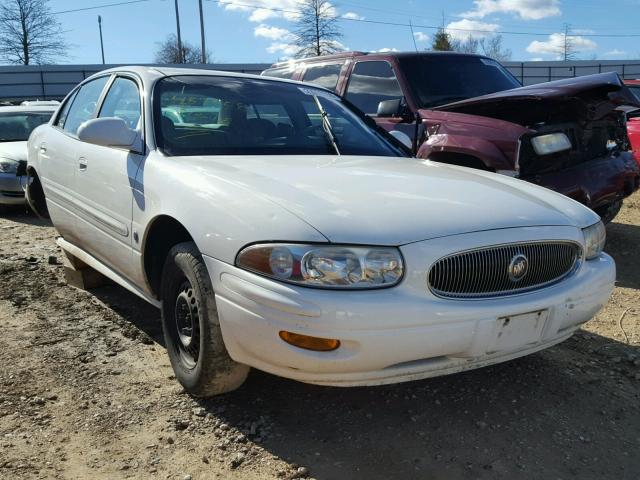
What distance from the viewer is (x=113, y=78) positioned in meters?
4.16

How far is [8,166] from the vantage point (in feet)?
27.5

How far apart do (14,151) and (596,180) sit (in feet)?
24.9

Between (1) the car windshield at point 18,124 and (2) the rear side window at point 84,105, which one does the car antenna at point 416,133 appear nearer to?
(2) the rear side window at point 84,105

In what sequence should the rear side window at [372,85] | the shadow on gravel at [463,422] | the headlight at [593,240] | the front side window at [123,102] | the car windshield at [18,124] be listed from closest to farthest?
1. the shadow on gravel at [463,422]
2. the headlight at [593,240]
3. the front side window at [123,102]
4. the rear side window at [372,85]
5. the car windshield at [18,124]

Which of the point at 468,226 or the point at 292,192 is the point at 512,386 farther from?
the point at 292,192

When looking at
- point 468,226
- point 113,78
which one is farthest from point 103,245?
point 468,226

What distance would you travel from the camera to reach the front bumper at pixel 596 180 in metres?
4.82

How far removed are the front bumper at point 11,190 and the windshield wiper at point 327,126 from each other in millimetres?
5706

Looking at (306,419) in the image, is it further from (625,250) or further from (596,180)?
(625,250)

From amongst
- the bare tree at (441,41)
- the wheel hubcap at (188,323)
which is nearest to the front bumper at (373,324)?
the wheel hubcap at (188,323)

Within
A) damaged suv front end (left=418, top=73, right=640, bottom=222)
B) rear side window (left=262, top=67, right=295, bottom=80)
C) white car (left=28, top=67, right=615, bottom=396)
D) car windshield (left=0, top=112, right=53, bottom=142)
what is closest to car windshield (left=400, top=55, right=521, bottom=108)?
damaged suv front end (left=418, top=73, right=640, bottom=222)

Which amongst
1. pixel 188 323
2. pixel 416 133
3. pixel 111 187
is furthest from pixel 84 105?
pixel 416 133

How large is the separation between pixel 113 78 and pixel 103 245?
121cm

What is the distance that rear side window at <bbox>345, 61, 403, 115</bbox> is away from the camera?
604 centimetres
